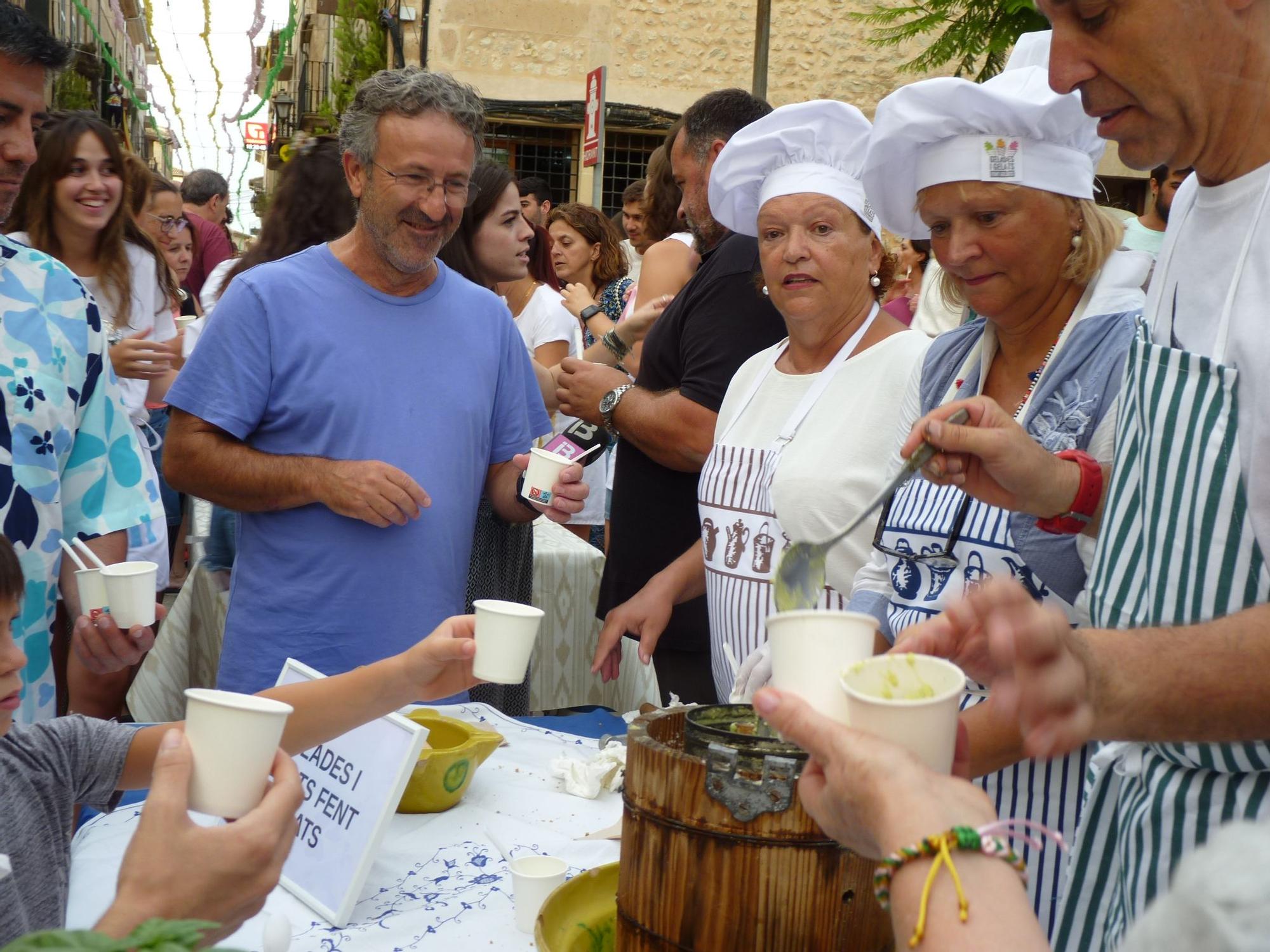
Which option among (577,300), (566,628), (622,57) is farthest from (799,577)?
(622,57)

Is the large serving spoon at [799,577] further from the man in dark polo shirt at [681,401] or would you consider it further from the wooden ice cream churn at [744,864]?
the man in dark polo shirt at [681,401]

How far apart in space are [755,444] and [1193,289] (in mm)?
1403

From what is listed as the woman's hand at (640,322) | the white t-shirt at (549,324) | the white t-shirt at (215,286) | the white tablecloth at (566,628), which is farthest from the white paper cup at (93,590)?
the white t-shirt at (549,324)

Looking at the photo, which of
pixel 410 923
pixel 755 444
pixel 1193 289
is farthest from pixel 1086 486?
pixel 410 923

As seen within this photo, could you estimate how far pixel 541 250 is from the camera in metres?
6.45

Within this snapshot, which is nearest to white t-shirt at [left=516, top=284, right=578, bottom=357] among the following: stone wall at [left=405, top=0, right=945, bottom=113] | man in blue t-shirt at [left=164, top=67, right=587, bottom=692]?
man in blue t-shirt at [left=164, top=67, right=587, bottom=692]

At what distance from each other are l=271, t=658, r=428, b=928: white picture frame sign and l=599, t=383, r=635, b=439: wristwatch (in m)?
1.41

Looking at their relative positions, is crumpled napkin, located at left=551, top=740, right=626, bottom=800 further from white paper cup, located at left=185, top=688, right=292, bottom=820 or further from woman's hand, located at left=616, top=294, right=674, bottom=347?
woman's hand, located at left=616, top=294, right=674, bottom=347

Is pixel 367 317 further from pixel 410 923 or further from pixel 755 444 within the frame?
pixel 410 923

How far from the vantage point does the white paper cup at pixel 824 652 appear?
1318mm

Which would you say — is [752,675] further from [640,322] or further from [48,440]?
[640,322]

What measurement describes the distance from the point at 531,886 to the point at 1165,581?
3.61 feet

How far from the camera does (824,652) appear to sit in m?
1.33

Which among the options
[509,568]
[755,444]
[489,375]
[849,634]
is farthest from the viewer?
[509,568]
